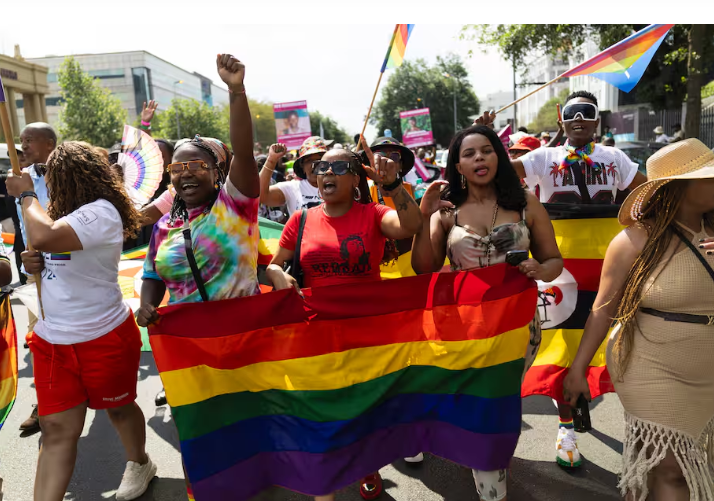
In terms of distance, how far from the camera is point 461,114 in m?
68.5

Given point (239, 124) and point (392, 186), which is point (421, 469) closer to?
point (392, 186)

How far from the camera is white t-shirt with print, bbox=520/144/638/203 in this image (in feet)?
13.3

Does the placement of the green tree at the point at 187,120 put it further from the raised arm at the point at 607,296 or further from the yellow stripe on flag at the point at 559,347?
the raised arm at the point at 607,296

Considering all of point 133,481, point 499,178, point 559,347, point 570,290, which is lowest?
point 133,481

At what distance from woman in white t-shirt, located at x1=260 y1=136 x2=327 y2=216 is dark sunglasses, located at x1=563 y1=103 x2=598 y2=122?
6.40ft

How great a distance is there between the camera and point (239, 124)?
101 inches

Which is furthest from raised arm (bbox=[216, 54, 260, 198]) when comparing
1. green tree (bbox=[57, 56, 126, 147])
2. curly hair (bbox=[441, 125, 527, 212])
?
green tree (bbox=[57, 56, 126, 147])

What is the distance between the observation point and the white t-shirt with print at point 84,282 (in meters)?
2.95

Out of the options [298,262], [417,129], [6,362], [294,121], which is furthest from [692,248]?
[417,129]

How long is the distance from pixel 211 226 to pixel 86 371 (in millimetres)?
1110

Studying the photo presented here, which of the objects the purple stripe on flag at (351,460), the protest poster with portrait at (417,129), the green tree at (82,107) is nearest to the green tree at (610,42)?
the protest poster with portrait at (417,129)

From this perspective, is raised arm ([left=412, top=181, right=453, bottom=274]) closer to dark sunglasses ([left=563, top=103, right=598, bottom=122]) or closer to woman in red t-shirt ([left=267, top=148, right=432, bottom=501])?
woman in red t-shirt ([left=267, top=148, right=432, bottom=501])

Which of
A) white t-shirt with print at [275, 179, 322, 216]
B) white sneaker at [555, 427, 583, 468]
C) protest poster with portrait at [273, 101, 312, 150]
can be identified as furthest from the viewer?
protest poster with portrait at [273, 101, 312, 150]

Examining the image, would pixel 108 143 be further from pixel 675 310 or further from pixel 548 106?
pixel 548 106
